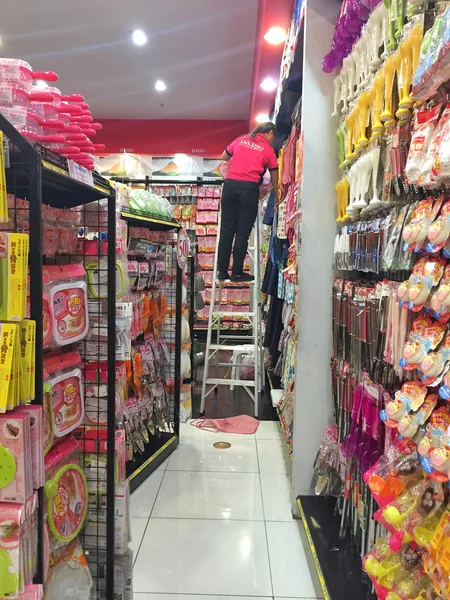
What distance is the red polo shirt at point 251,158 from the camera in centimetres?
385

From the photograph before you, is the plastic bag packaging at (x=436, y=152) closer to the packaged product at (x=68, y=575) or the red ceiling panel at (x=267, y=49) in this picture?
the packaged product at (x=68, y=575)

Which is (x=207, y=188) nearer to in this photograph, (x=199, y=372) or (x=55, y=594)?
(x=199, y=372)

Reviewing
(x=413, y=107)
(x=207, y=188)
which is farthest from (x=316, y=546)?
(x=207, y=188)

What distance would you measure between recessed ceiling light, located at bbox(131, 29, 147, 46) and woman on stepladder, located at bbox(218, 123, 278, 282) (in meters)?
2.23

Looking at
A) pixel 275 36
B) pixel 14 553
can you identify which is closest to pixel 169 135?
pixel 275 36

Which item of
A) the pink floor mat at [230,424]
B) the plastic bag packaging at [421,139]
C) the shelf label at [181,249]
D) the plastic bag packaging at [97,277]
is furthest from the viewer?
the pink floor mat at [230,424]

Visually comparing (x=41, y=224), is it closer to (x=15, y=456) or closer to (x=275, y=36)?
(x=15, y=456)

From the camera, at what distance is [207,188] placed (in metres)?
8.30

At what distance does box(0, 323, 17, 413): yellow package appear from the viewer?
957mm

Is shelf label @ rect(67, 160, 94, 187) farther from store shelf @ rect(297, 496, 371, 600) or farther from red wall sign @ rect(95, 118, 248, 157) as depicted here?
red wall sign @ rect(95, 118, 248, 157)

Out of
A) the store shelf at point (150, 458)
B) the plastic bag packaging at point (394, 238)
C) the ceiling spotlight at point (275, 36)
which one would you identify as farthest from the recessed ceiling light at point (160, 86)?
the plastic bag packaging at point (394, 238)

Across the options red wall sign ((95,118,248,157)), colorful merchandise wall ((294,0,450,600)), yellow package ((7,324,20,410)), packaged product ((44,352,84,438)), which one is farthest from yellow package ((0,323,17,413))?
red wall sign ((95,118,248,157))

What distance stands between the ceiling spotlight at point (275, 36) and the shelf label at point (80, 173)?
2.88m

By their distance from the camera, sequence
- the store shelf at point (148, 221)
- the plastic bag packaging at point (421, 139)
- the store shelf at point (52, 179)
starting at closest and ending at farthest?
the store shelf at point (52, 179) < the plastic bag packaging at point (421, 139) < the store shelf at point (148, 221)
